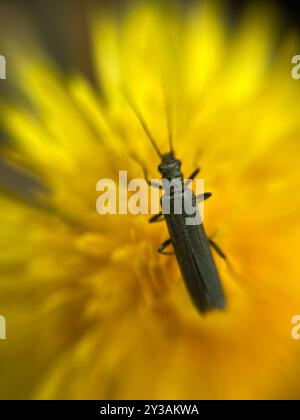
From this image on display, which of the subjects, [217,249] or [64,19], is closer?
[217,249]

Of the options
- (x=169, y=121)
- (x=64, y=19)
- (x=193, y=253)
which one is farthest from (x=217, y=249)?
(x=64, y=19)

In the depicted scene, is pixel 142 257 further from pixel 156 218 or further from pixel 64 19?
pixel 64 19

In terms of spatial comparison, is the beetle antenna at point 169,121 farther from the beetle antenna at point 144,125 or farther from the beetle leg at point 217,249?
the beetle leg at point 217,249

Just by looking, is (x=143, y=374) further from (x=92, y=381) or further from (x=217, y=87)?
(x=217, y=87)

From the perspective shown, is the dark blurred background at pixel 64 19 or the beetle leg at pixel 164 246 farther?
the dark blurred background at pixel 64 19

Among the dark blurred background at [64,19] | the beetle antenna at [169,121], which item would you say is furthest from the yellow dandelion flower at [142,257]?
the dark blurred background at [64,19]

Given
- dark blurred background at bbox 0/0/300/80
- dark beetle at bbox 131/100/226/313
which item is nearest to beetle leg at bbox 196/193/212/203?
dark beetle at bbox 131/100/226/313

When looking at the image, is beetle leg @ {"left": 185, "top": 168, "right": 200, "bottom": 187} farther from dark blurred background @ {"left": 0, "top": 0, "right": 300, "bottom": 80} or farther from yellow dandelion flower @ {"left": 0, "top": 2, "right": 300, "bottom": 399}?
dark blurred background @ {"left": 0, "top": 0, "right": 300, "bottom": 80}
